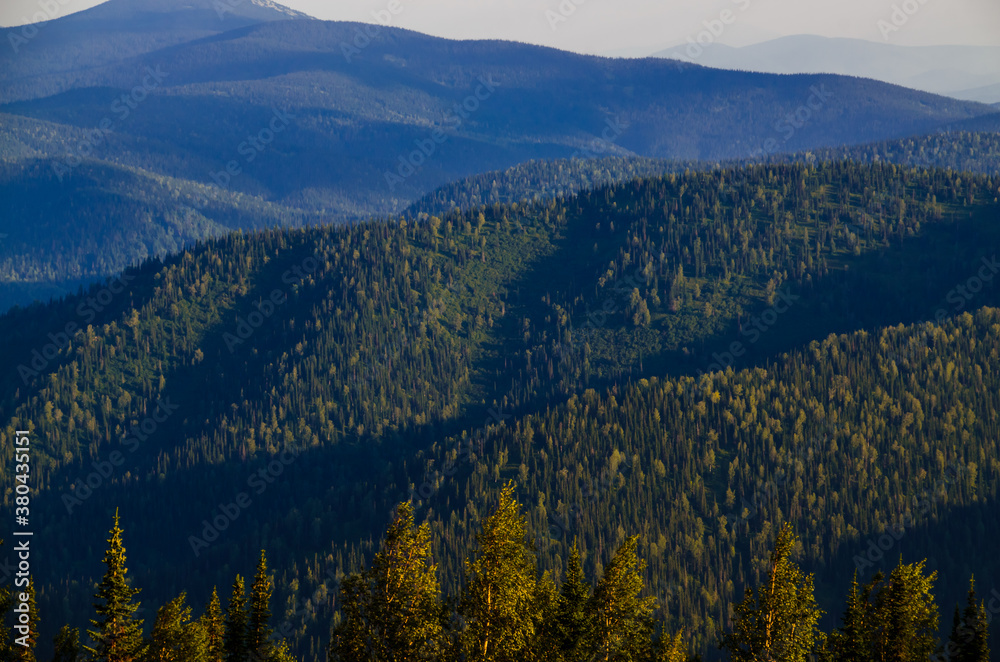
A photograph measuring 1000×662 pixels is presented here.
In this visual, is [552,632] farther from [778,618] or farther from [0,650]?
[0,650]

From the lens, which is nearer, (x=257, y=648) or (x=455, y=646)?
(x=455, y=646)

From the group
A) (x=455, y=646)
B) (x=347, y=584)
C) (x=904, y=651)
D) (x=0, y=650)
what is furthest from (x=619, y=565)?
(x=0, y=650)

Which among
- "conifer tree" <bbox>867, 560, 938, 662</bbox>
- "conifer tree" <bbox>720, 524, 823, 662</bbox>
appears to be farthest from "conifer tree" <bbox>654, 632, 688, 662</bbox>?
"conifer tree" <bbox>867, 560, 938, 662</bbox>

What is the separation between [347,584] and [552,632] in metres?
17.4

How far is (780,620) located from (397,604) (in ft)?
90.1

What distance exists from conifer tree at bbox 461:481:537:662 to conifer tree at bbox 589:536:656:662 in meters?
7.45

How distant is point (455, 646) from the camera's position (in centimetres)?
8044

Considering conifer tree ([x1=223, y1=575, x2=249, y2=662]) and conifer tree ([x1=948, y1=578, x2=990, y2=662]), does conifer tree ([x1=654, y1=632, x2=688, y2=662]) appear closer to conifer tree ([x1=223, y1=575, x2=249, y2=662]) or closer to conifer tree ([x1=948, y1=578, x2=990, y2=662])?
conifer tree ([x1=948, y1=578, x2=990, y2=662])

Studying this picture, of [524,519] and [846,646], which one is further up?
[524,519]

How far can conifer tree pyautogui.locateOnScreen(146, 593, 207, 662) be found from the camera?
86.4 meters

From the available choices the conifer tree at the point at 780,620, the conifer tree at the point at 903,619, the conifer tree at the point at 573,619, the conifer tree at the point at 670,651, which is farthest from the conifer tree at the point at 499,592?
the conifer tree at the point at 903,619

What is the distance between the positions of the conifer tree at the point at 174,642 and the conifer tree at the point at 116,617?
3.50 meters

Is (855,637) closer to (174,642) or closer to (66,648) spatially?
(174,642)

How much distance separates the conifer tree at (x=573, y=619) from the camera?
84812mm
